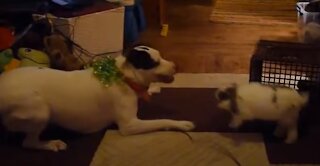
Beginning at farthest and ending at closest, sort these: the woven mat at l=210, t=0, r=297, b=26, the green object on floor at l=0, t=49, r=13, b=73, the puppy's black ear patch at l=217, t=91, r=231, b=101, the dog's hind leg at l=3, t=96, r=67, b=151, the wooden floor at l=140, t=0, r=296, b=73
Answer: the woven mat at l=210, t=0, r=297, b=26 → the wooden floor at l=140, t=0, r=296, b=73 → the green object on floor at l=0, t=49, r=13, b=73 → the puppy's black ear patch at l=217, t=91, r=231, b=101 → the dog's hind leg at l=3, t=96, r=67, b=151

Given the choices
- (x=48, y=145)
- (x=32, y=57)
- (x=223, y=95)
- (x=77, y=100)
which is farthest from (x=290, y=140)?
(x=32, y=57)

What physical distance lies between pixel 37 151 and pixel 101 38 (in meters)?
0.92

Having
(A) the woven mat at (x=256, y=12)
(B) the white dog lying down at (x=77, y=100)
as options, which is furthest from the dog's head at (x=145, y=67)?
(A) the woven mat at (x=256, y=12)

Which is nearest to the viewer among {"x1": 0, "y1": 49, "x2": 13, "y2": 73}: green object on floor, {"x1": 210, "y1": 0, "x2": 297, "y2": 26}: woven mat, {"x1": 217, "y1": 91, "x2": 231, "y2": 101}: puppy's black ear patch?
{"x1": 217, "y1": 91, "x2": 231, "y2": 101}: puppy's black ear patch

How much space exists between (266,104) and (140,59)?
0.55 metres

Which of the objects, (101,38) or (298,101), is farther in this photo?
(101,38)

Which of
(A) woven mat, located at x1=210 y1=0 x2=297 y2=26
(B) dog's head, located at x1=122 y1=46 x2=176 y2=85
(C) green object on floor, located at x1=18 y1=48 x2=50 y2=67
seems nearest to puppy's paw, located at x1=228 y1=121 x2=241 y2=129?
(B) dog's head, located at x1=122 y1=46 x2=176 y2=85

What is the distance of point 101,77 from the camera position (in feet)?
7.01

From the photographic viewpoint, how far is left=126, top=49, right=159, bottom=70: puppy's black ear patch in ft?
6.94

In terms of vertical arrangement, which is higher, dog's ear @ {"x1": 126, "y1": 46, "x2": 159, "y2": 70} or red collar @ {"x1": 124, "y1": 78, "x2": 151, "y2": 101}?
dog's ear @ {"x1": 126, "y1": 46, "x2": 159, "y2": 70}

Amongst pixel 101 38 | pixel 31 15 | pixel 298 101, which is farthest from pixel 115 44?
pixel 298 101

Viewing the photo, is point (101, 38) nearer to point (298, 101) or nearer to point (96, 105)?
point (96, 105)

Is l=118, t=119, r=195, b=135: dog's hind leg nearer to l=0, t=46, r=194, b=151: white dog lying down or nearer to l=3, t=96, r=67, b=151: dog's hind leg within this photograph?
l=0, t=46, r=194, b=151: white dog lying down

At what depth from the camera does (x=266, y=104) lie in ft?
6.64
